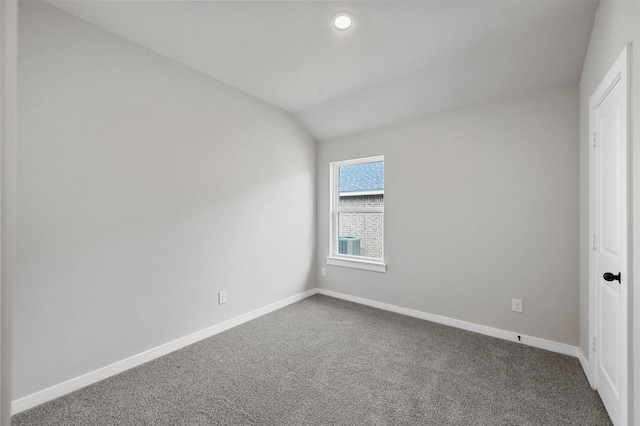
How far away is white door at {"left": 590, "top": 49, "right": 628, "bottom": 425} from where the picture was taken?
1439 mm

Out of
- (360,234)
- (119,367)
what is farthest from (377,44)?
(119,367)

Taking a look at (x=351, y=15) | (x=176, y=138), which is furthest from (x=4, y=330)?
(x=351, y=15)

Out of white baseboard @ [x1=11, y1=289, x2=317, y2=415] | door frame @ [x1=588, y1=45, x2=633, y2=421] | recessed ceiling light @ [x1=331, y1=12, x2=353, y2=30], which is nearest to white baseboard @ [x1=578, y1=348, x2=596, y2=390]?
door frame @ [x1=588, y1=45, x2=633, y2=421]

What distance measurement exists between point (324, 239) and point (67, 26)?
3.26 meters

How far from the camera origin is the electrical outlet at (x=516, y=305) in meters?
2.63

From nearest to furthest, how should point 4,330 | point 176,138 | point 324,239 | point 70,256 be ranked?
point 4,330
point 70,256
point 176,138
point 324,239

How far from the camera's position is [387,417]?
5.50 ft

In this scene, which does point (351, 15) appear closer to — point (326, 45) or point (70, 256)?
point (326, 45)

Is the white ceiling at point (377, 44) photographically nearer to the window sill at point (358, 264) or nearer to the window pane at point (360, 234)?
the window pane at point (360, 234)

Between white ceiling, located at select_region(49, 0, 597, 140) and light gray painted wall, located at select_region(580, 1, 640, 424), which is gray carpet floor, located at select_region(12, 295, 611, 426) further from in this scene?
white ceiling, located at select_region(49, 0, 597, 140)

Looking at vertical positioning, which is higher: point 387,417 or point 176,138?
point 176,138

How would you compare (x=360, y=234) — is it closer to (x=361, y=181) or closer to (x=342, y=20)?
(x=361, y=181)

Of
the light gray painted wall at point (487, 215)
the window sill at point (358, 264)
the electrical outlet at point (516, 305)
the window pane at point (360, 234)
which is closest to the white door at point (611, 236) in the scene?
the light gray painted wall at point (487, 215)

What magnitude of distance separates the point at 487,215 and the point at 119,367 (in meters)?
3.44
